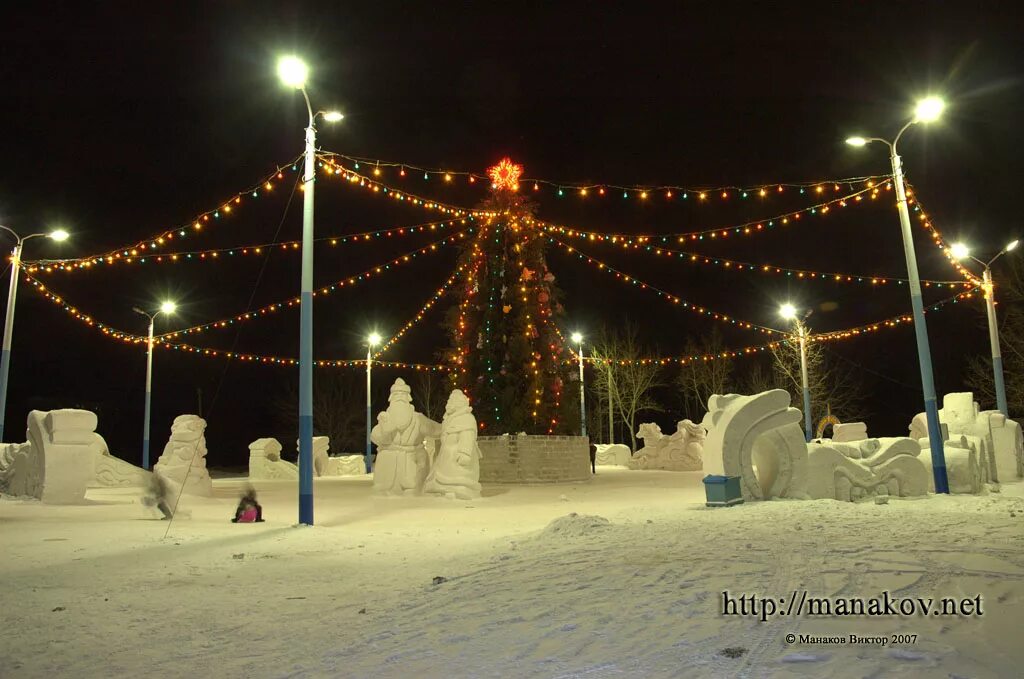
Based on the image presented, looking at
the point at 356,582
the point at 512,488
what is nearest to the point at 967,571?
the point at 356,582

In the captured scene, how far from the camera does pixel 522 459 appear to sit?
22562 mm

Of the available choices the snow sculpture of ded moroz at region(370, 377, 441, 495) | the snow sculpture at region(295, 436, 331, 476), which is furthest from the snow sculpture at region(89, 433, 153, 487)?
the snow sculpture at region(295, 436, 331, 476)

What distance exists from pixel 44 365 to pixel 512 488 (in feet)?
118

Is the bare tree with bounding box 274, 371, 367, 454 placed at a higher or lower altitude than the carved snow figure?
higher

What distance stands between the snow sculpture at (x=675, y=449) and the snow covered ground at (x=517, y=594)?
2067cm

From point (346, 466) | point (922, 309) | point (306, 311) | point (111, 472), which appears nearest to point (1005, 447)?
point (922, 309)

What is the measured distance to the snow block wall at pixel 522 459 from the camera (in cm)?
2250

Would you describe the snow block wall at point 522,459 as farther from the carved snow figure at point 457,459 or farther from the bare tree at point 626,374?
the bare tree at point 626,374

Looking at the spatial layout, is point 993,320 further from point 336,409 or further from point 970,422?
point 336,409

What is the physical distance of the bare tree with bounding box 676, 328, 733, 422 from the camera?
44.3 metres

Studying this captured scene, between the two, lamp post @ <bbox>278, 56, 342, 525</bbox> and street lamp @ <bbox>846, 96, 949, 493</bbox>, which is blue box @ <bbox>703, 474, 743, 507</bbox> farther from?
lamp post @ <bbox>278, 56, 342, 525</bbox>

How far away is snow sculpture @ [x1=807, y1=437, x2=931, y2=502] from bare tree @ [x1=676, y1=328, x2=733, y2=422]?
3057 cm

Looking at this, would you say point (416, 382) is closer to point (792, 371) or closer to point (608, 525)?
point (792, 371)

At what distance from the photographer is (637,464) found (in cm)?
3400
